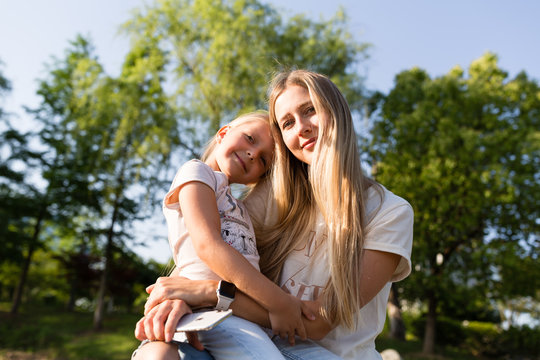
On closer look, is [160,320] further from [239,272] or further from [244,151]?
[244,151]

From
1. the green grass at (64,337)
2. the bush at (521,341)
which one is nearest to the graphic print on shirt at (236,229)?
the green grass at (64,337)

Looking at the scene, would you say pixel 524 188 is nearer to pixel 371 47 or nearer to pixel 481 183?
pixel 481 183

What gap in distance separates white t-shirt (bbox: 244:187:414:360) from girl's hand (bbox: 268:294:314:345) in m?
0.18

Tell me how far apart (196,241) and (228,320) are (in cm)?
29

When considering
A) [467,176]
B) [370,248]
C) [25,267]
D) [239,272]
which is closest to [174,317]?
[239,272]

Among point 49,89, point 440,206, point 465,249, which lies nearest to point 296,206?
point 440,206

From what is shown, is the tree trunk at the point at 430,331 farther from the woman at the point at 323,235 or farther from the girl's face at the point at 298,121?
the girl's face at the point at 298,121

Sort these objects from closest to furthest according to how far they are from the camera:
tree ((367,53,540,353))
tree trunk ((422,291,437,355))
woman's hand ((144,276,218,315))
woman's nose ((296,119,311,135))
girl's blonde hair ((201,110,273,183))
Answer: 1. woman's hand ((144,276,218,315))
2. woman's nose ((296,119,311,135))
3. girl's blonde hair ((201,110,273,183))
4. tree ((367,53,540,353))
5. tree trunk ((422,291,437,355))

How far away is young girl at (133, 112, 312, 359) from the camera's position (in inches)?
56.1

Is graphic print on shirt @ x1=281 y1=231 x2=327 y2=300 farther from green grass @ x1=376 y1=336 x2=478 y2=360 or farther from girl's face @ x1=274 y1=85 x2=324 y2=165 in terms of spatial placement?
green grass @ x1=376 y1=336 x2=478 y2=360

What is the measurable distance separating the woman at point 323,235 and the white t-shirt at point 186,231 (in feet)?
0.36

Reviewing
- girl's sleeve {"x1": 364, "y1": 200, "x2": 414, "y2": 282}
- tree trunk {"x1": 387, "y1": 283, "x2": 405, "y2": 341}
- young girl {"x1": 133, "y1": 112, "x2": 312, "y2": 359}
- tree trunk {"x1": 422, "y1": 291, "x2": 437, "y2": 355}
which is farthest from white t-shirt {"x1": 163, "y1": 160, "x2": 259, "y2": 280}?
tree trunk {"x1": 387, "y1": 283, "x2": 405, "y2": 341}

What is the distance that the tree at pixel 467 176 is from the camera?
11.2m

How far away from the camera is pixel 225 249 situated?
4.93 ft
